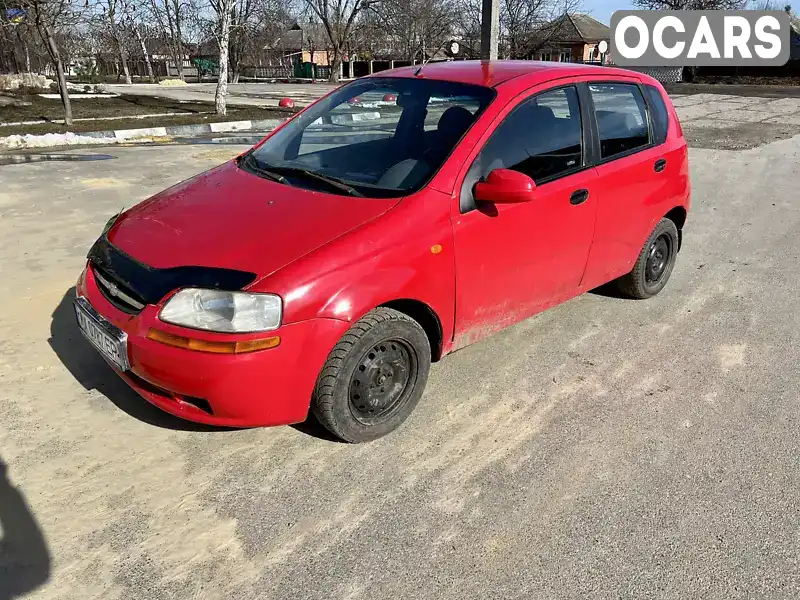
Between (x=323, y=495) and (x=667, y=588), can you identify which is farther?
(x=323, y=495)

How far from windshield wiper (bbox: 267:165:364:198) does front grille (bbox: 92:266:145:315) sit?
111 cm

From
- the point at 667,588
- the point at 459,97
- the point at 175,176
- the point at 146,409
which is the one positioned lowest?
the point at 667,588

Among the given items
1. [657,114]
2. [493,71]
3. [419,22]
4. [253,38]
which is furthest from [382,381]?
[253,38]

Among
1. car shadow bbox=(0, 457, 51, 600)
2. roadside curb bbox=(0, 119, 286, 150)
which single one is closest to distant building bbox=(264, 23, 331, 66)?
roadside curb bbox=(0, 119, 286, 150)

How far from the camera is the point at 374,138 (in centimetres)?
385

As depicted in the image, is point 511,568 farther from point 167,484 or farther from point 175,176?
point 175,176

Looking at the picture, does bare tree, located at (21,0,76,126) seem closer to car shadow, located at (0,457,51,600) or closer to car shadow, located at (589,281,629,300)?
car shadow, located at (589,281,629,300)

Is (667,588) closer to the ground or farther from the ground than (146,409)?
closer to the ground

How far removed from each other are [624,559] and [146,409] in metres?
2.40

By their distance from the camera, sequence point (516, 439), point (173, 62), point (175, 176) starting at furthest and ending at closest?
point (173, 62), point (175, 176), point (516, 439)

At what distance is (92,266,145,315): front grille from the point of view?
110 inches

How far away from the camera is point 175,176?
8969mm

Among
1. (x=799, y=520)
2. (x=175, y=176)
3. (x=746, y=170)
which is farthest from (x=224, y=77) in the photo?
(x=799, y=520)

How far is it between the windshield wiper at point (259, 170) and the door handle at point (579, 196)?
1.65m
